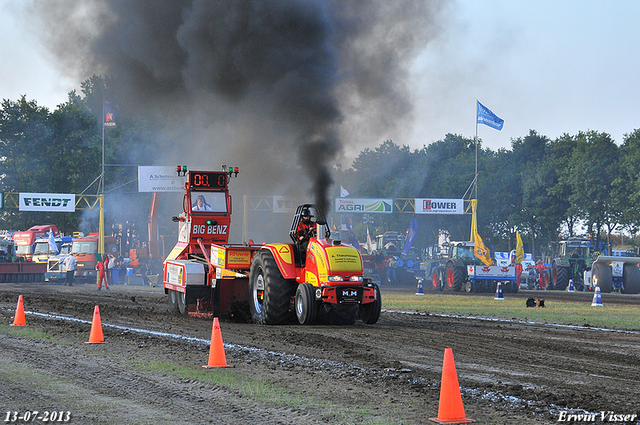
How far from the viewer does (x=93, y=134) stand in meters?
61.4

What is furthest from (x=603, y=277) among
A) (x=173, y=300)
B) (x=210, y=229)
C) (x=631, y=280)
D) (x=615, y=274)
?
(x=173, y=300)

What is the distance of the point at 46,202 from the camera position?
4469 centimetres

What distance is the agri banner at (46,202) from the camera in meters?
44.4

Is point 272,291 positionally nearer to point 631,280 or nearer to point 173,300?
point 173,300

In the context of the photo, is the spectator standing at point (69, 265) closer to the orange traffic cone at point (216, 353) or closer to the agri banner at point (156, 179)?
the agri banner at point (156, 179)

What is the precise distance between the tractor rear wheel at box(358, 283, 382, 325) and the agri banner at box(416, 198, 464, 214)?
3557 centimetres

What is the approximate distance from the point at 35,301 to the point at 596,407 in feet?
58.7

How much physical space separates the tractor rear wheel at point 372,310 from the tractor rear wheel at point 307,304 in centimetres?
128

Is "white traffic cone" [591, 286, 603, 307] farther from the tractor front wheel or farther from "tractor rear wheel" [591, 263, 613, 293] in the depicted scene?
the tractor front wheel

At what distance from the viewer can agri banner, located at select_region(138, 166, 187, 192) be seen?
45.4 m

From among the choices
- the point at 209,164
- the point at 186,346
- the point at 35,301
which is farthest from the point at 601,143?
the point at 186,346

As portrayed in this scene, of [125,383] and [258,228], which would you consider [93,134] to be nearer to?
[258,228]

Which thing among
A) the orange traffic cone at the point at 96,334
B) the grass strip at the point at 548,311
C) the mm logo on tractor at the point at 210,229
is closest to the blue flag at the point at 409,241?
the grass strip at the point at 548,311

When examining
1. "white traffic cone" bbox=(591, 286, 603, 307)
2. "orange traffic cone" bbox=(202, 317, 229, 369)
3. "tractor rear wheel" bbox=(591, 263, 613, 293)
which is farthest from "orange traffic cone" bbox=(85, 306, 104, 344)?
"tractor rear wheel" bbox=(591, 263, 613, 293)
